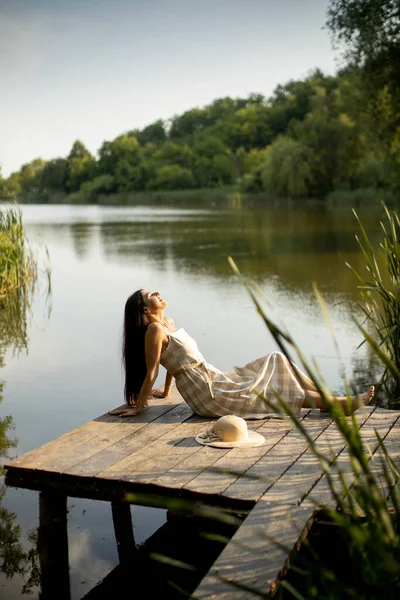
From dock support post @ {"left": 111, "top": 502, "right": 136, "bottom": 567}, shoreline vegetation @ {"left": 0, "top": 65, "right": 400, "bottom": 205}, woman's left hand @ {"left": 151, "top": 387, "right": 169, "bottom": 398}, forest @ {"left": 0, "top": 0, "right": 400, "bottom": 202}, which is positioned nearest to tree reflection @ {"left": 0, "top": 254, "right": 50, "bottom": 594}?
dock support post @ {"left": 111, "top": 502, "right": 136, "bottom": 567}

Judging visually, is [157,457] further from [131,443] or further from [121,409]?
[121,409]

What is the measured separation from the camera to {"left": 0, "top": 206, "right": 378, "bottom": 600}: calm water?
3.97m

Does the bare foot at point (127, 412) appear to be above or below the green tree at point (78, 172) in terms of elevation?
below

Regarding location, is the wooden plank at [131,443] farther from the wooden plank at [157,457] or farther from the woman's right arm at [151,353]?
the woman's right arm at [151,353]

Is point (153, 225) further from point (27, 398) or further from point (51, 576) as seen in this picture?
point (51, 576)

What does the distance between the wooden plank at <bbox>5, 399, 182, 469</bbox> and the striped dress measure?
0.80 feet

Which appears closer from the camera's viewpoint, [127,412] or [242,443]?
[242,443]

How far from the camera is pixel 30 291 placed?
11.7 metres

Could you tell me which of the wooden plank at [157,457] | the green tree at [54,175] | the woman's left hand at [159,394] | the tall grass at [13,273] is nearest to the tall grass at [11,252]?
the tall grass at [13,273]

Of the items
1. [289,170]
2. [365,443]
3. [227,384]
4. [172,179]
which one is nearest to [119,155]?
[172,179]

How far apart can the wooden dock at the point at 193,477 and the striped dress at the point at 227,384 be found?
0.34ft

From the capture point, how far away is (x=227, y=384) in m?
4.20

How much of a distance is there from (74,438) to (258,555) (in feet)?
5.12

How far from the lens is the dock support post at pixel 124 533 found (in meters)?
3.54
